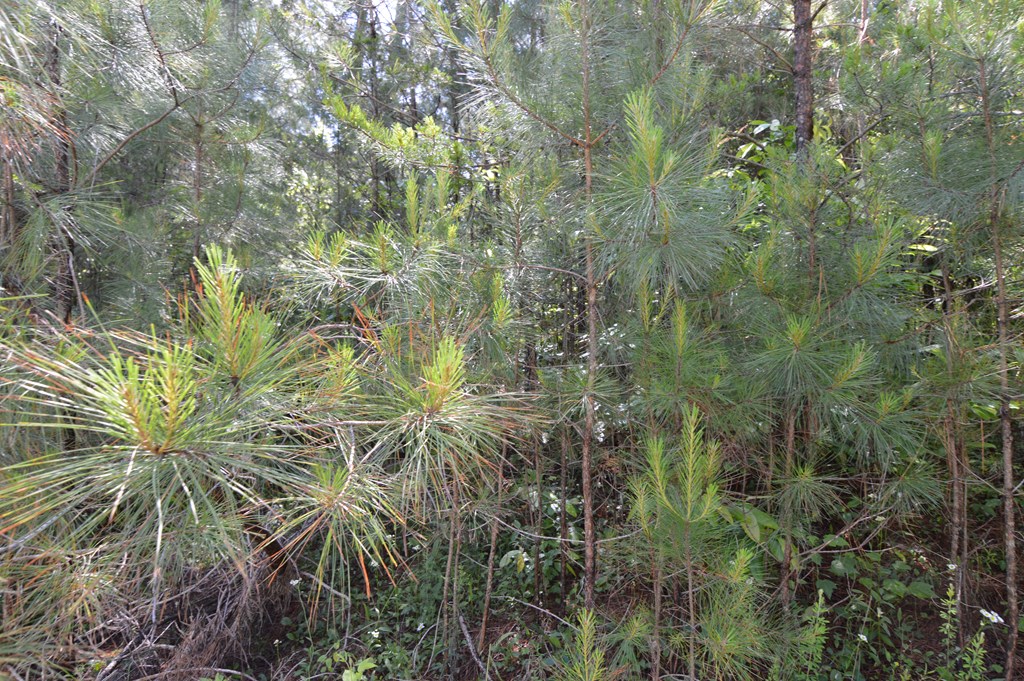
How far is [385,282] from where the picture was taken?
2348 mm

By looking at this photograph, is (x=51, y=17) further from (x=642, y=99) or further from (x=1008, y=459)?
(x=1008, y=459)

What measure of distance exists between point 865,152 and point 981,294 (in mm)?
1273

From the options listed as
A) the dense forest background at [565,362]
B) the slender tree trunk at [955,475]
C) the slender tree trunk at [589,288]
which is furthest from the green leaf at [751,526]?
the slender tree trunk at [955,475]

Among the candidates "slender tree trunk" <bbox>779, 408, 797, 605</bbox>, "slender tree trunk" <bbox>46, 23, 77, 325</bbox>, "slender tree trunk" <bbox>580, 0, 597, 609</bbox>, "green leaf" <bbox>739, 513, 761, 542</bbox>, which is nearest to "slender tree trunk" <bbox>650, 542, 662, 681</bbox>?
"slender tree trunk" <bbox>580, 0, 597, 609</bbox>

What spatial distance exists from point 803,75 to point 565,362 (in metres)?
2.07

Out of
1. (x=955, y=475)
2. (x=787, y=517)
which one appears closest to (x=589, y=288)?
(x=787, y=517)

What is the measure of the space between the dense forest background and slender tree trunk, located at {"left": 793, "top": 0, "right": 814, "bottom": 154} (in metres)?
0.04

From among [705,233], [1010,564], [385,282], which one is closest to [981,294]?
[1010,564]

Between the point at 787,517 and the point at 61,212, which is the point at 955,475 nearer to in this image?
the point at 787,517

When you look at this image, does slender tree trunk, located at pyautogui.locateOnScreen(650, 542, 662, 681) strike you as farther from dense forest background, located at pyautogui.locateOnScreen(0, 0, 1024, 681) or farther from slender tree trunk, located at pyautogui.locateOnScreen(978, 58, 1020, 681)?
slender tree trunk, located at pyautogui.locateOnScreen(978, 58, 1020, 681)

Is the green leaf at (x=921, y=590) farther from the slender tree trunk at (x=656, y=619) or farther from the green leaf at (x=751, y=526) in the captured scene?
the slender tree trunk at (x=656, y=619)

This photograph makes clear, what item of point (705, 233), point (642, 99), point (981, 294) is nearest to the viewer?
point (642, 99)

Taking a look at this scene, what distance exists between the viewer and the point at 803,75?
11.0 ft

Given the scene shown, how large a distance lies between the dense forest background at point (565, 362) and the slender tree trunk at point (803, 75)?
1.7 inches
